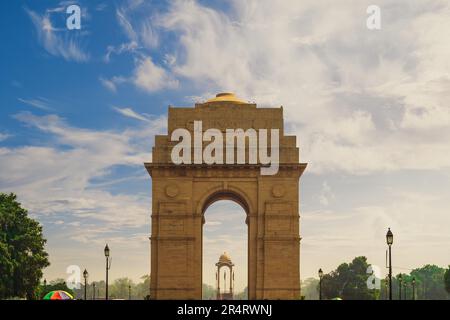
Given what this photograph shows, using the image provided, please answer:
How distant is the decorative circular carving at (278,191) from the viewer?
55.8m

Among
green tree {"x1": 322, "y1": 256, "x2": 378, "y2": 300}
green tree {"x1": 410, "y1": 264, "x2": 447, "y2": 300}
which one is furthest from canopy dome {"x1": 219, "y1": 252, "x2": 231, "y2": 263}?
green tree {"x1": 410, "y1": 264, "x2": 447, "y2": 300}

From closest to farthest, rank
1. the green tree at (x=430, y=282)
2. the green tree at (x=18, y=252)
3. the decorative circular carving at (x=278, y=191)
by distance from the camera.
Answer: the decorative circular carving at (x=278, y=191) → the green tree at (x=18, y=252) → the green tree at (x=430, y=282)

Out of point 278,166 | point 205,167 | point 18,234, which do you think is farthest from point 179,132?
point 18,234

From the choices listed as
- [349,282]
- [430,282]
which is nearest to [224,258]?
[349,282]

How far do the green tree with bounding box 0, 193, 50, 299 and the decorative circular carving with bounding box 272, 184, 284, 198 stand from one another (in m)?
23.6

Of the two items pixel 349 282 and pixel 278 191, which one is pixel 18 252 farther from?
pixel 349 282

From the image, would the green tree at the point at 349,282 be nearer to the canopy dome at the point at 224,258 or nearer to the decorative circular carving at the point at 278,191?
the canopy dome at the point at 224,258

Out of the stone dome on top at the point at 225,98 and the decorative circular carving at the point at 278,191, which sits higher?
the stone dome on top at the point at 225,98

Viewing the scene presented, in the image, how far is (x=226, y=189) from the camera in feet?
184

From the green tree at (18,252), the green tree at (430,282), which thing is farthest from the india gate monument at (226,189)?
the green tree at (430,282)

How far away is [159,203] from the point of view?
55.8 meters

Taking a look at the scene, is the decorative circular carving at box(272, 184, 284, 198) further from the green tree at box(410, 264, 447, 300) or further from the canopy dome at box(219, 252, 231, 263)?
the green tree at box(410, 264, 447, 300)
